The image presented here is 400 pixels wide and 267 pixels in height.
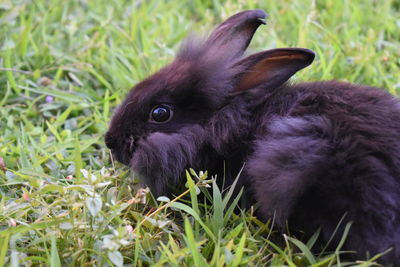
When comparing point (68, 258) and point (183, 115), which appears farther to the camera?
point (183, 115)

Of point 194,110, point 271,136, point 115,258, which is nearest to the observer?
point 115,258

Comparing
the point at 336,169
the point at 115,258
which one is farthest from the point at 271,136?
the point at 115,258

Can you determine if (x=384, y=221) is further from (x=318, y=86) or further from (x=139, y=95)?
(x=139, y=95)

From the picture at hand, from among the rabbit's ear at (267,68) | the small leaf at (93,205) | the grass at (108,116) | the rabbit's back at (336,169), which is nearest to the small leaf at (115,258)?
the grass at (108,116)

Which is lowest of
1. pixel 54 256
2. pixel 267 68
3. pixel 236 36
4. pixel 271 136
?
pixel 54 256

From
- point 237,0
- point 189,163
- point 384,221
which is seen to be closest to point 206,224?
point 189,163

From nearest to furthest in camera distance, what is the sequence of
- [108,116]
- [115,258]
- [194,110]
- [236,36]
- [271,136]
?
[115,258] → [271,136] → [194,110] → [236,36] → [108,116]

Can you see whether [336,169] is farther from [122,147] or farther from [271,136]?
[122,147]
